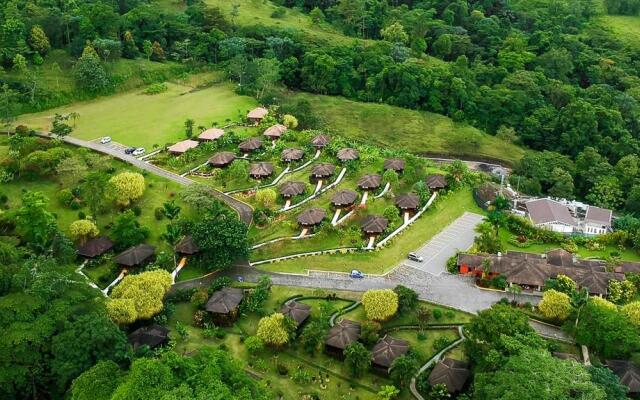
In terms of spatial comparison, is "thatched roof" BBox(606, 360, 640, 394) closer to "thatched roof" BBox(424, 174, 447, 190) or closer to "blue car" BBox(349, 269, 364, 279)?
"blue car" BBox(349, 269, 364, 279)

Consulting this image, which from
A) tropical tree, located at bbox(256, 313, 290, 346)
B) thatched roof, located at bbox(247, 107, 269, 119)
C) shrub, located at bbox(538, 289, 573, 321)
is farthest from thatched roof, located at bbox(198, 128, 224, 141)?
shrub, located at bbox(538, 289, 573, 321)

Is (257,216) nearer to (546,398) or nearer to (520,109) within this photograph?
(546,398)

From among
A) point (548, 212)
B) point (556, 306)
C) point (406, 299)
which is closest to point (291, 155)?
point (406, 299)

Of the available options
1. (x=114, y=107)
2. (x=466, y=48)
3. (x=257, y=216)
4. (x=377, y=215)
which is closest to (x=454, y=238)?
(x=377, y=215)

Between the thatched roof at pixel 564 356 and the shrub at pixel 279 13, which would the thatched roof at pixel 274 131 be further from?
the shrub at pixel 279 13

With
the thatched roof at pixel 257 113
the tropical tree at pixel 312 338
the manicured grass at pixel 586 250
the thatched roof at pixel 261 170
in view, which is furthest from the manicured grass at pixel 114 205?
the manicured grass at pixel 586 250
